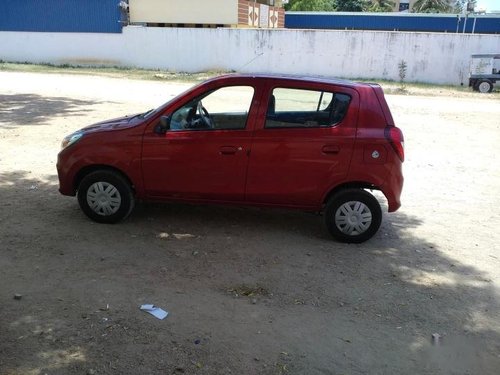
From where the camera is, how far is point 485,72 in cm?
2541

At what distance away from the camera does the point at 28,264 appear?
4.55 m

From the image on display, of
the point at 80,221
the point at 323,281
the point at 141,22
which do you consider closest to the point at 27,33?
the point at 141,22

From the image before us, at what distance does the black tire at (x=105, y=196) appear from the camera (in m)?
5.39

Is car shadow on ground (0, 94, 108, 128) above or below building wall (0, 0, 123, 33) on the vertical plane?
below

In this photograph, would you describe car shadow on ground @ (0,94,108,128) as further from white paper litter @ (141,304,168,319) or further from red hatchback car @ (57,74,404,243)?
white paper litter @ (141,304,168,319)

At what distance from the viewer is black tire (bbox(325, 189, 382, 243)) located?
5.20 m

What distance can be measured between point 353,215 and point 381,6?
7031cm

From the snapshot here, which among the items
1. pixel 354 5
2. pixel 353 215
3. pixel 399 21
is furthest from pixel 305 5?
pixel 353 215

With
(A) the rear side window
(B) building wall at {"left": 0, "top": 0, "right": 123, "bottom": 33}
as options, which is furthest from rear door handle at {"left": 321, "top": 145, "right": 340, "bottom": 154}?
(B) building wall at {"left": 0, "top": 0, "right": 123, "bottom": 33}

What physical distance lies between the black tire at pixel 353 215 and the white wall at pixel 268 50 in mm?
25228

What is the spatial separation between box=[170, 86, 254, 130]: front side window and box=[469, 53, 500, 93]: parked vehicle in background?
23289 mm

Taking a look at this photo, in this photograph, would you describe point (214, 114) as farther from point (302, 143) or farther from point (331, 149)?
point (331, 149)

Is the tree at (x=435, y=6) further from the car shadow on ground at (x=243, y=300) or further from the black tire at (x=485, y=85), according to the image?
the car shadow on ground at (x=243, y=300)

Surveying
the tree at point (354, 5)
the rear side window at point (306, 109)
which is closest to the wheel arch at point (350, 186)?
the rear side window at point (306, 109)
